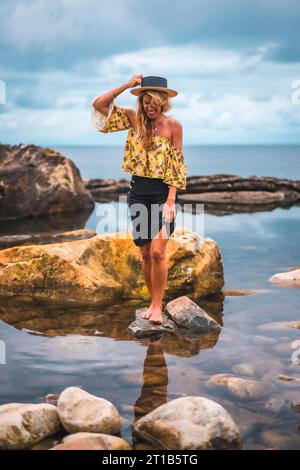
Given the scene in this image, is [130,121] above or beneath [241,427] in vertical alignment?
above

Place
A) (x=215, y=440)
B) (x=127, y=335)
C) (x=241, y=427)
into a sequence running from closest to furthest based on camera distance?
1. (x=215, y=440)
2. (x=241, y=427)
3. (x=127, y=335)

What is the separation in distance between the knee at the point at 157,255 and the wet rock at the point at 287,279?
3.39 metres

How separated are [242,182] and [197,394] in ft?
63.4

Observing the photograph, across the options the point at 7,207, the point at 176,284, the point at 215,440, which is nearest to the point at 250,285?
the point at 176,284

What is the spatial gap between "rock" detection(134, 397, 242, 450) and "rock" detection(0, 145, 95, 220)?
14211 millimetres

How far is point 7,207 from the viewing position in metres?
18.0

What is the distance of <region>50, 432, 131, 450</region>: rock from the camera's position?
4.08 meters

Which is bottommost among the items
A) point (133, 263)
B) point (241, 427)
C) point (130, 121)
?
point (241, 427)

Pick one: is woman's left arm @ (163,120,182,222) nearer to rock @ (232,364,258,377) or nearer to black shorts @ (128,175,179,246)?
black shorts @ (128,175,179,246)

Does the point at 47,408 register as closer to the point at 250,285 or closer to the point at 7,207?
the point at 250,285

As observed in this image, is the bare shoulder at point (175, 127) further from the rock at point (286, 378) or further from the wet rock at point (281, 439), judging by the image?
the wet rock at point (281, 439)

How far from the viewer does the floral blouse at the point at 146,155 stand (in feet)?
20.8

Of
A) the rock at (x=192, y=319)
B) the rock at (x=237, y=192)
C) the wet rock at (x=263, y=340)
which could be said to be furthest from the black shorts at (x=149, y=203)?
the rock at (x=237, y=192)

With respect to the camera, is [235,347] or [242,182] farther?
[242,182]
